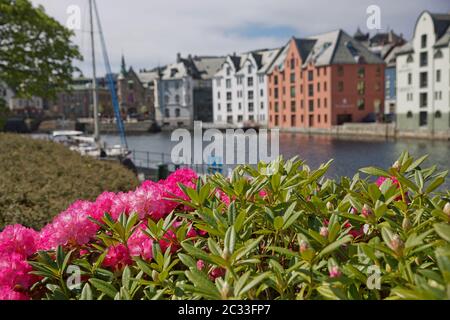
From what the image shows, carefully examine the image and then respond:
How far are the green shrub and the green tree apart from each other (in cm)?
676

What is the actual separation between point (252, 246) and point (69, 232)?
41.4 inches

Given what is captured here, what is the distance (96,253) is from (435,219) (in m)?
1.59

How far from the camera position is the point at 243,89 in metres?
80.9

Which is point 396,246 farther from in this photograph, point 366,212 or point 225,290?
point 225,290

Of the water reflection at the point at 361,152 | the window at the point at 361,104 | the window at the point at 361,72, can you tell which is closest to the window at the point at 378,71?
the window at the point at 361,72

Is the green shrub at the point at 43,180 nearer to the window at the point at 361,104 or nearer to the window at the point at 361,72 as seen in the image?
the window at the point at 361,104

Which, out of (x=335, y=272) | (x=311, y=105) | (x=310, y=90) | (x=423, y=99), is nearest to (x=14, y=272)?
(x=335, y=272)

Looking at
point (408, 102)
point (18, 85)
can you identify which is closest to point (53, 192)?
point (18, 85)

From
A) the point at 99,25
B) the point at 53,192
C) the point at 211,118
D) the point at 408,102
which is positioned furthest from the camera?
the point at 211,118

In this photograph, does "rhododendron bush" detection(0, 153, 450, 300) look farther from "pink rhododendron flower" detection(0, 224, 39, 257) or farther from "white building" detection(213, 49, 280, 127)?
"white building" detection(213, 49, 280, 127)

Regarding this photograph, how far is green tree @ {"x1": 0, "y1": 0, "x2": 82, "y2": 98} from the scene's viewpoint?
20031mm

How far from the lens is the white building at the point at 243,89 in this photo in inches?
2997
